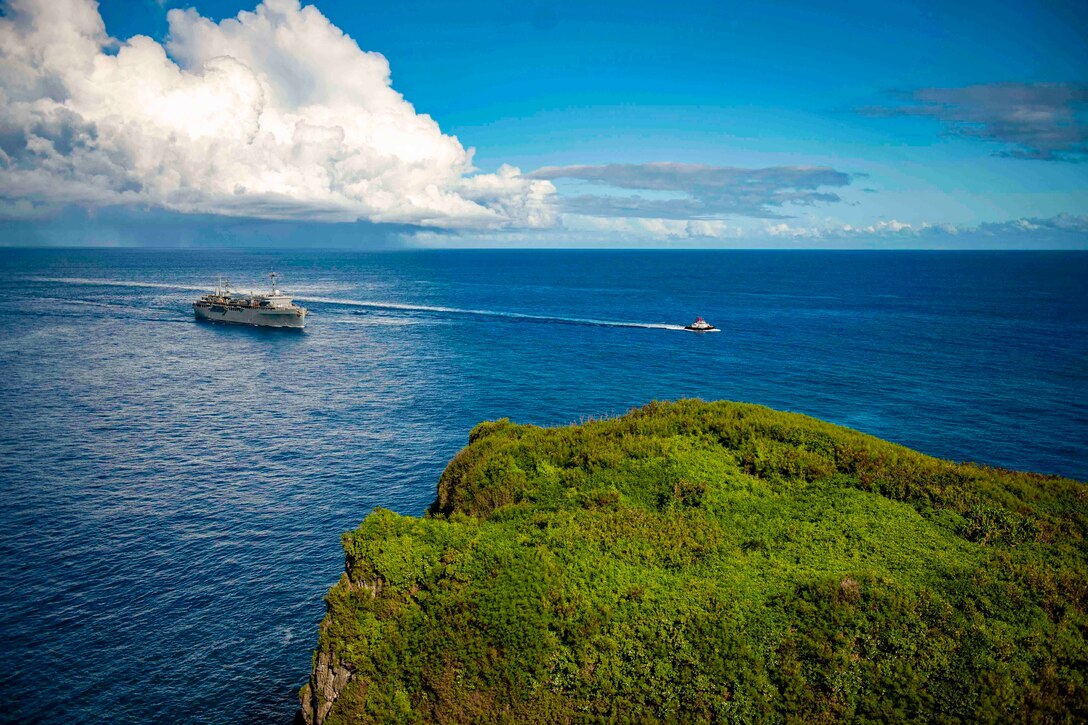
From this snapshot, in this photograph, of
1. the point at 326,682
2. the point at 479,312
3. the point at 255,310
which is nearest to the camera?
the point at 326,682

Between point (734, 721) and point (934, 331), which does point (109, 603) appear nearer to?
point (734, 721)

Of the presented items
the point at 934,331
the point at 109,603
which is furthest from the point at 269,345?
the point at 934,331

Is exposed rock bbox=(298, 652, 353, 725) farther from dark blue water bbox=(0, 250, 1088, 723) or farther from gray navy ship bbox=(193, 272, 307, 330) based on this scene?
gray navy ship bbox=(193, 272, 307, 330)

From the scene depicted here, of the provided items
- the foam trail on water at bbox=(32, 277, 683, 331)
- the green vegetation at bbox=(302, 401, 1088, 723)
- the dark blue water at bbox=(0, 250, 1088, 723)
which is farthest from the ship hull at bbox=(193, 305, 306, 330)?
the green vegetation at bbox=(302, 401, 1088, 723)

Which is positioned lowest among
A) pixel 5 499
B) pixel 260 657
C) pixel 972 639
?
pixel 260 657

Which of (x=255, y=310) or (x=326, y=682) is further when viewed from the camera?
(x=255, y=310)

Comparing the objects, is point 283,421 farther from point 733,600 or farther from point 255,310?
point 255,310

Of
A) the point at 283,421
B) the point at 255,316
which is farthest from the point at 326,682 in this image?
the point at 255,316
